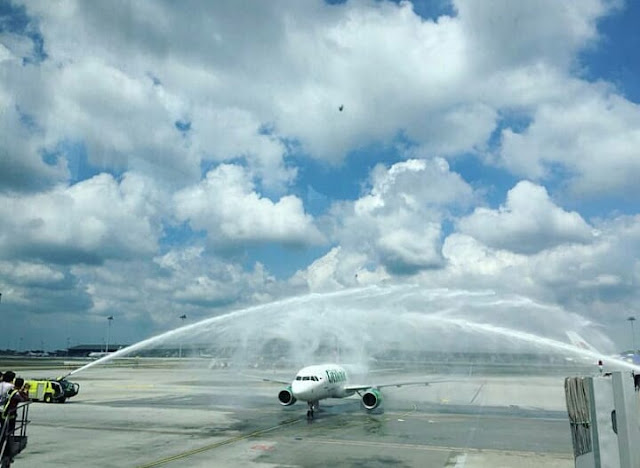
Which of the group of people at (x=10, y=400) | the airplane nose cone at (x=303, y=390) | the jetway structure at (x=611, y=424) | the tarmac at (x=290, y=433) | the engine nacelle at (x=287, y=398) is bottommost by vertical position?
the tarmac at (x=290, y=433)

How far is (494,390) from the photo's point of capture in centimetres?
5806

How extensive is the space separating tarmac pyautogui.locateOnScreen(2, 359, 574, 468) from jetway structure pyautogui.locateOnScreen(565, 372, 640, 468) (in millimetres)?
16780

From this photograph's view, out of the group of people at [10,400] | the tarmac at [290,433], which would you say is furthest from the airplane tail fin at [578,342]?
the group of people at [10,400]

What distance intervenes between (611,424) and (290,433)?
24852 mm

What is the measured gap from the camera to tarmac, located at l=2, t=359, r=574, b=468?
2094 centimetres

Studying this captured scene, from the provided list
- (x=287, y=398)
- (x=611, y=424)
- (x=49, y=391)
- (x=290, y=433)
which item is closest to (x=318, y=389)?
(x=287, y=398)

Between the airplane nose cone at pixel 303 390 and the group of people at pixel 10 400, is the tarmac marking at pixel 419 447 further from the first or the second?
the group of people at pixel 10 400

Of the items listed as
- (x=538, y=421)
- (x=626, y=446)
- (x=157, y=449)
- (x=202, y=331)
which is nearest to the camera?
(x=626, y=446)

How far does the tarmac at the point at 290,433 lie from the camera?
20.9 m

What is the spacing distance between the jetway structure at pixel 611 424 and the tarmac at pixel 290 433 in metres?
16.8

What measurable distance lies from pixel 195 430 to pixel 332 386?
10728 mm

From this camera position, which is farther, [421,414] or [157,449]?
[421,414]

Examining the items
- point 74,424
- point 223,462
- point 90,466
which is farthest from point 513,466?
point 74,424

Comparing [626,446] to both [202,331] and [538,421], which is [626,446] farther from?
[202,331]
